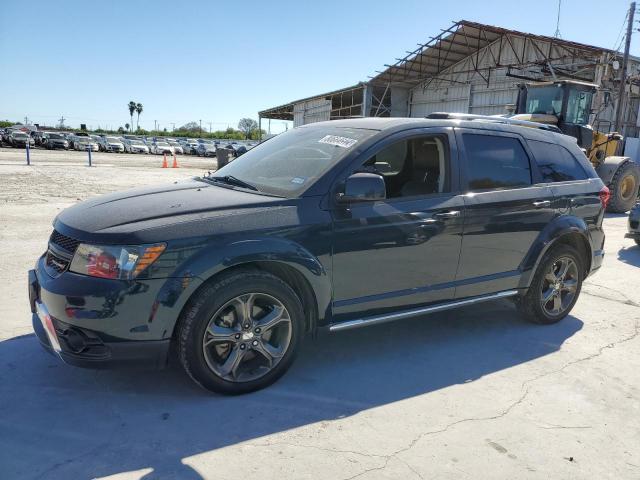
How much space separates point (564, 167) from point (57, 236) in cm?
434

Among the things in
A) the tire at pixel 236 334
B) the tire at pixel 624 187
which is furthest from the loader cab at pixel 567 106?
the tire at pixel 236 334

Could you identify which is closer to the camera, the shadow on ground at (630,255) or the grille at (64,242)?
the grille at (64,242)

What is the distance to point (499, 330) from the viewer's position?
4.66 m

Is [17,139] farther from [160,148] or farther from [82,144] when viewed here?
[160,148]

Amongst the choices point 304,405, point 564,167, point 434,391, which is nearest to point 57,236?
point 304,405

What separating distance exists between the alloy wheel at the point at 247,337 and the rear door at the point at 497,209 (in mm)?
1586

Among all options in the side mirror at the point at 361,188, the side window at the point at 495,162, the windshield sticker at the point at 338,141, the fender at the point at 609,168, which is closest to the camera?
the side mirror at the point at 361,188

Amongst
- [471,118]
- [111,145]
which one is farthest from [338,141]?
[111,145]

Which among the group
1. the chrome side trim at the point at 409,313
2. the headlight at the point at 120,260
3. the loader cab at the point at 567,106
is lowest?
the chrome side trim at the point at 409,313

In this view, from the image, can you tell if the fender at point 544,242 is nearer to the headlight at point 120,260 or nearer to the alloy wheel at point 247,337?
the alloy wheel at point 247,337

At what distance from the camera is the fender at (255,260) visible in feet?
9.62

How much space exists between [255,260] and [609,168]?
12.5 m

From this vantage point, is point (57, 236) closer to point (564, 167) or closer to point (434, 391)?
point (434, 391)

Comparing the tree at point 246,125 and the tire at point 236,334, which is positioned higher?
the tree at point 246,125
